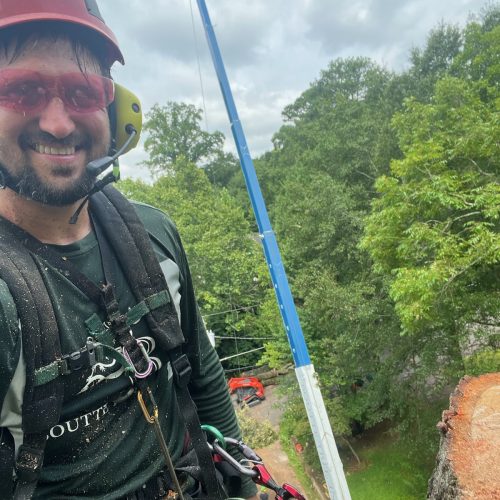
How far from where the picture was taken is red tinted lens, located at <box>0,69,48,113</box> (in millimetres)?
932

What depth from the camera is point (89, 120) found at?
1.06 meters

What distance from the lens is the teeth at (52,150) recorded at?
959 mm

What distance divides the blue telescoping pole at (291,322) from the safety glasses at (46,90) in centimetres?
378

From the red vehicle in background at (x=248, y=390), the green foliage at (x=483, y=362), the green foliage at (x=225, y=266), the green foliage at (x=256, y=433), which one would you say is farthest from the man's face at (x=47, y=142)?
the red vehicle in background at (x=248, y=390)

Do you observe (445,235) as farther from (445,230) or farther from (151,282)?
(151,282)

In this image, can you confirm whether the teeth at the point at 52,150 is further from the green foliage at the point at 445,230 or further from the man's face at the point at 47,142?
the green foliage at the point at 445,230

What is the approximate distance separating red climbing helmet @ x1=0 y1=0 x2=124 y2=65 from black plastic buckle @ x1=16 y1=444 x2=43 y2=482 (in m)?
0.96

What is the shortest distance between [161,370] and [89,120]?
2.42 ft

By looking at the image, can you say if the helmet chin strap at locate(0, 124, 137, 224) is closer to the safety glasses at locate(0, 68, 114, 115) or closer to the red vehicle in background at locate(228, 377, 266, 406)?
the safety glasses at locate(0, 68, 114, 115)

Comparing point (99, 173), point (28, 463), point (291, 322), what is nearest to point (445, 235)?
point (291, 322)

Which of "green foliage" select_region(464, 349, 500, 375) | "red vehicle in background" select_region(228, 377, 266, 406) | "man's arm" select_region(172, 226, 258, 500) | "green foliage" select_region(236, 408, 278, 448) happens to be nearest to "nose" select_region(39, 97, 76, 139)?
"man's arm" select_region(172, 226, 258, 500)

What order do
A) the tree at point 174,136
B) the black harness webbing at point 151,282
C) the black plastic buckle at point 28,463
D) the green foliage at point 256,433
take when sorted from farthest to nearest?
the tree at point 174,136, the green foliage at point 256,433, the black harness webbing at point 151,282, the black plastic buckle at point 28,463

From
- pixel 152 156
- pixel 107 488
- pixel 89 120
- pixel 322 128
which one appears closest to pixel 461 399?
pixel 107 488

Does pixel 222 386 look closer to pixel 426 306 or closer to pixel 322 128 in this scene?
pixel 426 306
